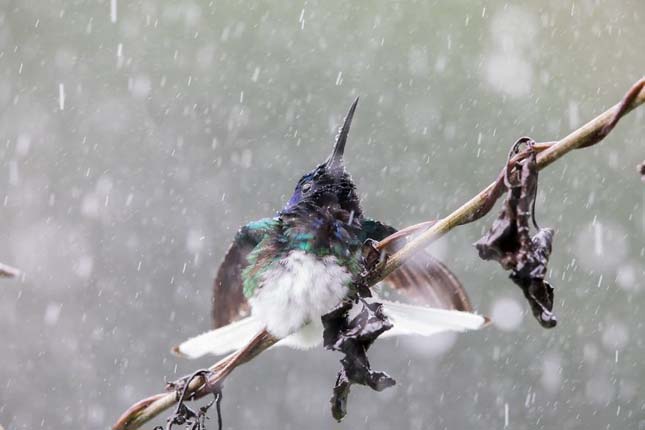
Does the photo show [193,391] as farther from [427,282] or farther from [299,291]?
[427,282]

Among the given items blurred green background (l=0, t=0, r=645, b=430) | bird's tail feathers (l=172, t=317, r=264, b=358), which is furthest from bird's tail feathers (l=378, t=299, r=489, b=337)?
blurred green background (l=0, t=0, r=645, b=430)

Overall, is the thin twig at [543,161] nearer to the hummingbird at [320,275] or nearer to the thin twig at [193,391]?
the thin twig at [193,391]

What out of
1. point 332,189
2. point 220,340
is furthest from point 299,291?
point 220,340

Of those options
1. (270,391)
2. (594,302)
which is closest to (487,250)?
(594,302)

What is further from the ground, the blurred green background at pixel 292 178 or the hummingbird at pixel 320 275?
the blurred green background at pixel 292 178

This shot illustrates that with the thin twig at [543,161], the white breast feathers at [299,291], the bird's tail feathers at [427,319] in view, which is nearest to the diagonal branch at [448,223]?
the thin twig at [543,161]
